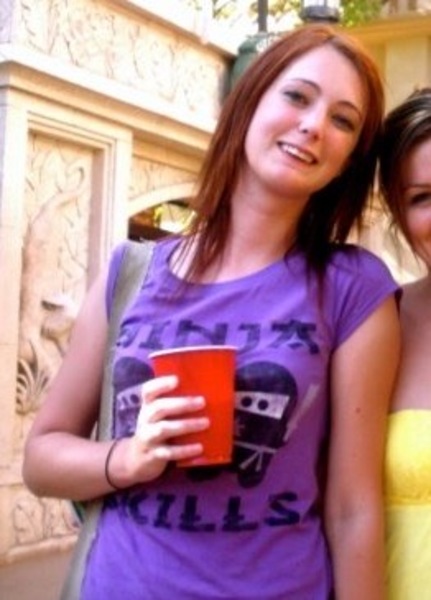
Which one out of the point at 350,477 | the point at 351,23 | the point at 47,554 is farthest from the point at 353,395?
the point at 351,23

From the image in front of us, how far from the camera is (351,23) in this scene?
973 centimetres

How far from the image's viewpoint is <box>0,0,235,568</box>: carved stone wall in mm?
6160

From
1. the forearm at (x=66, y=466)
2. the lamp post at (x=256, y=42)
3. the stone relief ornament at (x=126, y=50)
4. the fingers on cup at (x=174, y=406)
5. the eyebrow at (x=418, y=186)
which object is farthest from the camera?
the lamp post at (x=256, y=42)

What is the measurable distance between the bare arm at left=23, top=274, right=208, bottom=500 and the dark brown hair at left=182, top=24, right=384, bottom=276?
22 centimetres

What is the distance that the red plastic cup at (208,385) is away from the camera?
168cm

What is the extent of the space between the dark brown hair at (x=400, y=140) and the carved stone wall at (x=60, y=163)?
408 cm

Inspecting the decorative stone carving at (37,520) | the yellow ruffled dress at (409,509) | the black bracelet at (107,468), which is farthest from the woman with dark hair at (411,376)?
the decorative stone carving at (37,520)

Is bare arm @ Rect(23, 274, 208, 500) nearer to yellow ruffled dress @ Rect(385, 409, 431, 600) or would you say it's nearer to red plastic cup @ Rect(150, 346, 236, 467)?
red plastic cup @ Rect(150, 346, 236, 467)

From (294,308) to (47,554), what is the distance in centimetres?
478

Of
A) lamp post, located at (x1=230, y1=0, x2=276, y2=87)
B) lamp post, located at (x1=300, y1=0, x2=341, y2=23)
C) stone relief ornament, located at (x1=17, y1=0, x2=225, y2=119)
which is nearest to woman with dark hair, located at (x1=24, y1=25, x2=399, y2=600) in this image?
lamp post, located at (x1=300, y1=0, x2=341, y2=23)

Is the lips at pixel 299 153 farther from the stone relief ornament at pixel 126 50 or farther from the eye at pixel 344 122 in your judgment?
the stone relief ornament at pixel 126 50

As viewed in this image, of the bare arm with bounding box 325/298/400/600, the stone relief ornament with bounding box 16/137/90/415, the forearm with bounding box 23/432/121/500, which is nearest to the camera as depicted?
the bare arm with bounding box 325/298/400/600

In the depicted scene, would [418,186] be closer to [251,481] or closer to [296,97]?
[296,97]

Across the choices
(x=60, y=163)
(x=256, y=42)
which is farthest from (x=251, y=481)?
(x=256, y=42)
